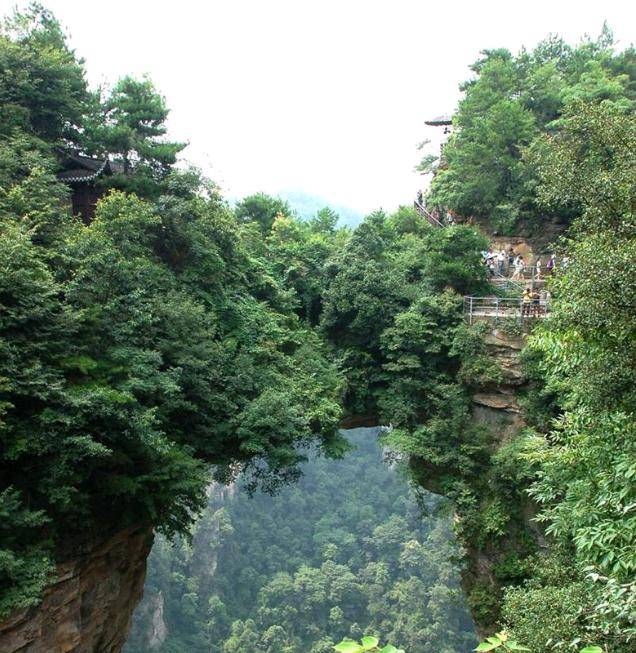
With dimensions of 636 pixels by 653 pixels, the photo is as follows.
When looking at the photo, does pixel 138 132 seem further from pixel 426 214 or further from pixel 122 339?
pixel 426 214

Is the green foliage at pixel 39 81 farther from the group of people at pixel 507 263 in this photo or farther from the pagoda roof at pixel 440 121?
the pagoda roof at pixel 440 121

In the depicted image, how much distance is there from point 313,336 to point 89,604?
7928 mm

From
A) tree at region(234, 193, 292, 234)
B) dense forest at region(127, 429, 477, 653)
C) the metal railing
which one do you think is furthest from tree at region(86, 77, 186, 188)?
dense forest at region(127, 429, 477, 653)

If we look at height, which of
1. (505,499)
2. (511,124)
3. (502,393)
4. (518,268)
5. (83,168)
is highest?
(511,124)

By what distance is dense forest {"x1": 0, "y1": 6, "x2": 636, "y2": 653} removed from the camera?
599cm

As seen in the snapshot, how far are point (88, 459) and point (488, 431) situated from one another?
8.81 metres


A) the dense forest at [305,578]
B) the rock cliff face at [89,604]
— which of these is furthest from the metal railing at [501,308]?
the dense forest at [305,578]

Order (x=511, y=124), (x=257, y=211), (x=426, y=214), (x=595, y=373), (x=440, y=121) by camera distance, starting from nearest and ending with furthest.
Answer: (x=595, y=373)
(x=511, y=124)
(x=257, y=211)
(x=426, y=214)
(x=440, y=121)

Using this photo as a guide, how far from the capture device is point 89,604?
9.52 meters

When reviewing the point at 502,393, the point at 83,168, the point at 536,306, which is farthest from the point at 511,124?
the point at 83,168

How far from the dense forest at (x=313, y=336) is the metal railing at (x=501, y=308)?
0.38 metres

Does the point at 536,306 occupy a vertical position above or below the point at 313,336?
above

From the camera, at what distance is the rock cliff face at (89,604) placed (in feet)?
24.8

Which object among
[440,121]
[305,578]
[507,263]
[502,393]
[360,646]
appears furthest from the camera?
[305,578]
